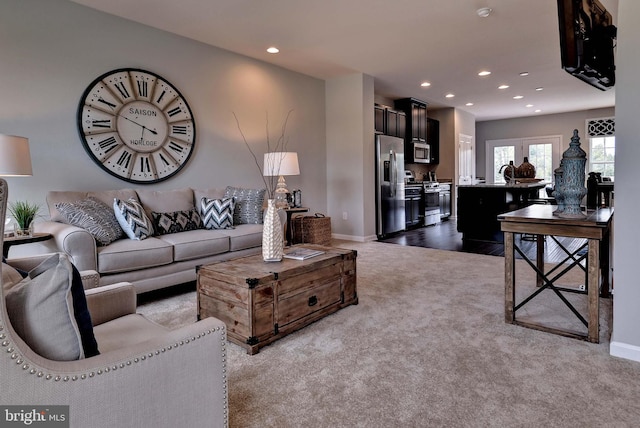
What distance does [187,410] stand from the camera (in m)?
1.04

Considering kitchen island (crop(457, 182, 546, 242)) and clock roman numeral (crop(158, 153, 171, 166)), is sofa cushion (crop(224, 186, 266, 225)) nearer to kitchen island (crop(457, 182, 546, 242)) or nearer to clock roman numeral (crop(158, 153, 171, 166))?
clock roman numeral (crop(158, 153, 171, 166))

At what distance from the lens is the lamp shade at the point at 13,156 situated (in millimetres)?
2395

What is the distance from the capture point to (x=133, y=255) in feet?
9.49

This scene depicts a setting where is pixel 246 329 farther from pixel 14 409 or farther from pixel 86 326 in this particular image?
pixel 14 409

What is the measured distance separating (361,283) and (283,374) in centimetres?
177

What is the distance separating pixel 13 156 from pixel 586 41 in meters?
3.68

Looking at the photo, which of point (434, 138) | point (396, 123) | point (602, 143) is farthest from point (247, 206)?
point (602, 143)

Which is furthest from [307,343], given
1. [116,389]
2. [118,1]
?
[118,1]

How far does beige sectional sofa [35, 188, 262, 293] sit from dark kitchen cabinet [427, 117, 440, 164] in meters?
6.15

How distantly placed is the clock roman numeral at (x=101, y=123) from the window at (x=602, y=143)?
1065 centimetres

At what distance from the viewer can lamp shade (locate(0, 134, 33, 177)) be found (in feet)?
7.86

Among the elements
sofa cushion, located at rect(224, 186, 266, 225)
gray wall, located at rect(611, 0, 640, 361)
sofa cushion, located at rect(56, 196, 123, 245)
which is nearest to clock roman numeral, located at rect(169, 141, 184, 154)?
sofa cushion, located at rect(224, 186, 266, 225)

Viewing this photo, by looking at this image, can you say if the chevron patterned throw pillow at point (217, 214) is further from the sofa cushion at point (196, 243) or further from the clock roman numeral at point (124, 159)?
the clock roman numeral at point (124, 159)

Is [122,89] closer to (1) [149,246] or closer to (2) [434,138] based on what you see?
(1) [149,246]
